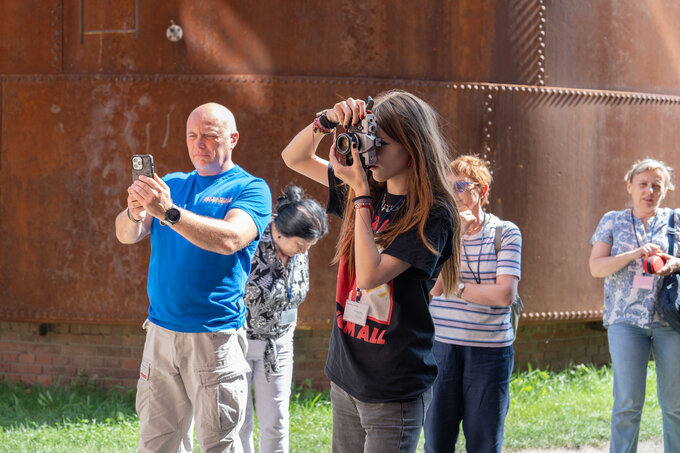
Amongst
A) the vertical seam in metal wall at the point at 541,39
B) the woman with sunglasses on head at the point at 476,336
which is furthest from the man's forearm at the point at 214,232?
the vertical seam in metal wall at the point at 541,39

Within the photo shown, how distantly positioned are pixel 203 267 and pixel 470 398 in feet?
5.07

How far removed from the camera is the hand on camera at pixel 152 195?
3.06 metres

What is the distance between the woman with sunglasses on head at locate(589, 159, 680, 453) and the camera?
4.62m

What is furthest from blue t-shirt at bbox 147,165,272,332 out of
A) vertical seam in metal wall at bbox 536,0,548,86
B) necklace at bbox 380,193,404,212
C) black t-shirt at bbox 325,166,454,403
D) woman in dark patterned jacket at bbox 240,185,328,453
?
vertical seam in metal wall at bbox 536,0,548,86

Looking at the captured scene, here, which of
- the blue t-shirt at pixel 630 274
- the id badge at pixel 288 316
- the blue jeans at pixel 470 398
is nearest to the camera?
the blue jeans at pixel 470 398

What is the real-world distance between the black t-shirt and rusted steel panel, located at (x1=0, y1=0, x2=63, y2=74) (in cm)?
453

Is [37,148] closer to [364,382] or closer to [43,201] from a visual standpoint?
[43,201]

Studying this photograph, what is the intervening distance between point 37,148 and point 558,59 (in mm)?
4351

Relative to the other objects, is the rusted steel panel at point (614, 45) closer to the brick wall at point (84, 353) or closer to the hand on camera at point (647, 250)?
the hand on camera at point (647, 250)

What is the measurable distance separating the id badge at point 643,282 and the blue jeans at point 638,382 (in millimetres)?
255

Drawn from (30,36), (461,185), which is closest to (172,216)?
(461,185)

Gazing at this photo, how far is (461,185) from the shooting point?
404cm

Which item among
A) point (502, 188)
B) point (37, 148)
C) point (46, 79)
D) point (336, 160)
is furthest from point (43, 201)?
point (336, 160)

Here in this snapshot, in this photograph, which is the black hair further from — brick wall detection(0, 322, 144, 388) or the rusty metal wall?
brick wall detection(0, 322, 144, 388)
